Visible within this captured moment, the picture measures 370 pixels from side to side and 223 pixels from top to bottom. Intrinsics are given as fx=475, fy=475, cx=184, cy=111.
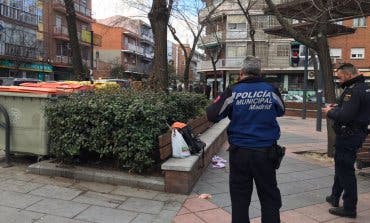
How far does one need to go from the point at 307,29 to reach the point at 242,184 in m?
8.80

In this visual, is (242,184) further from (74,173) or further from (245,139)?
(74,173)

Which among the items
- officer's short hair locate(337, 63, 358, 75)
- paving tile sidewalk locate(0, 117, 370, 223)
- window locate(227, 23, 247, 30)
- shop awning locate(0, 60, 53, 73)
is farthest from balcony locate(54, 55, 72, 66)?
officer's short hair locate(337, 63, 358, 75)

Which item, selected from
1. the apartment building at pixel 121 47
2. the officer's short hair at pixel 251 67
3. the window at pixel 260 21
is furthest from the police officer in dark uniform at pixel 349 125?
the apartment building at pixel 121 47

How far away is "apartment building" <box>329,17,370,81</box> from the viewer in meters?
48.9

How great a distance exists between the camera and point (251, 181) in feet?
14.4

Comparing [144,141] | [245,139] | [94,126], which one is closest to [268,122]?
[245,139]

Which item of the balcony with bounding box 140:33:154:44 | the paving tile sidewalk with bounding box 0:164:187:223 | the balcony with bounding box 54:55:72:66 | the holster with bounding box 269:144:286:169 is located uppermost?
the balcony with bounding box 140:33:154:44

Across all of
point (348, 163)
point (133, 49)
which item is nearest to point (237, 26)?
point (133, 49)

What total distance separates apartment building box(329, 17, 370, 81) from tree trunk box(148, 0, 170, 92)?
41.6m

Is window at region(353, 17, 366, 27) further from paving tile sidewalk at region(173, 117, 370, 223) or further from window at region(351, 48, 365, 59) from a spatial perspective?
paving tile sidewalk at region(173, 117, 370, 223)

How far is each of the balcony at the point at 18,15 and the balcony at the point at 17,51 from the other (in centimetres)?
267

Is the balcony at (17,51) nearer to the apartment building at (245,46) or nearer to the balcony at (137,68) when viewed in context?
the apartment building at (245,46)

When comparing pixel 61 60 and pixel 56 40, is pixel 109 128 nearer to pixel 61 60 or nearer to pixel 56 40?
pixel 61 60

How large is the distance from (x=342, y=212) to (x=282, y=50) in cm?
4940
